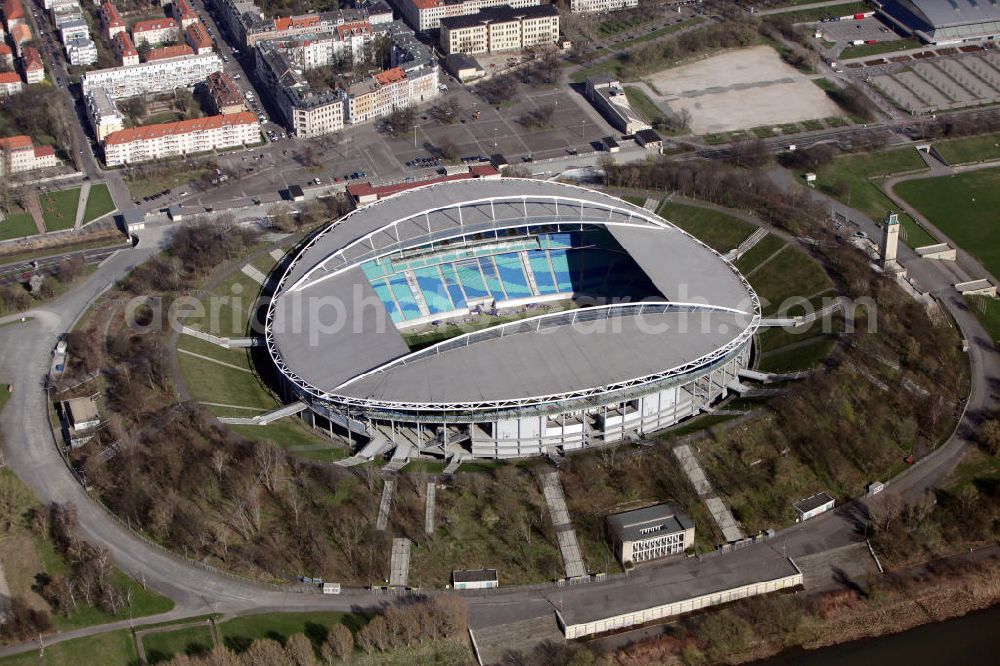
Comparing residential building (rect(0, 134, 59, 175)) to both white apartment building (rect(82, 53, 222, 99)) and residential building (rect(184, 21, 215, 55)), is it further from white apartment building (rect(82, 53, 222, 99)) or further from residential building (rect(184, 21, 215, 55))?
residential building (rect(184, 21, 215, 55))

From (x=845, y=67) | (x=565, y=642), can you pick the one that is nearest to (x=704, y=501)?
(x=565, y=642)

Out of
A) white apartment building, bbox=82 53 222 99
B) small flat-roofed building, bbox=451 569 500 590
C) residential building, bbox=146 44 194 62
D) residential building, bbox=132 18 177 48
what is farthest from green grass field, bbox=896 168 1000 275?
residential building, bbox=132 18 177 48

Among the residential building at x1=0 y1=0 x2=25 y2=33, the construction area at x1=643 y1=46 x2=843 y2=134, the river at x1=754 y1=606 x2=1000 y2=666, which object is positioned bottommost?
the river at x1=754 y1=606 x2=1000 y2=666

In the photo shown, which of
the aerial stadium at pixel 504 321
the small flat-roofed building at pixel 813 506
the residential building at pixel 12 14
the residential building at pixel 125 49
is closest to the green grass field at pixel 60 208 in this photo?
the residential building at pixel 125 49

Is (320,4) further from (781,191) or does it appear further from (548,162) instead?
(781,191)

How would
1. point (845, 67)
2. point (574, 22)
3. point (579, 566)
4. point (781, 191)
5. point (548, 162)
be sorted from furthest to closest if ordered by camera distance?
point (574, 22), point (845, 67), point (548, 162), point (781, 191), point (579, 566)

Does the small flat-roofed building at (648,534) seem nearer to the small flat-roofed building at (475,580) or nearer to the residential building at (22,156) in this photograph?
the small flat-roofed building at (475,580)
